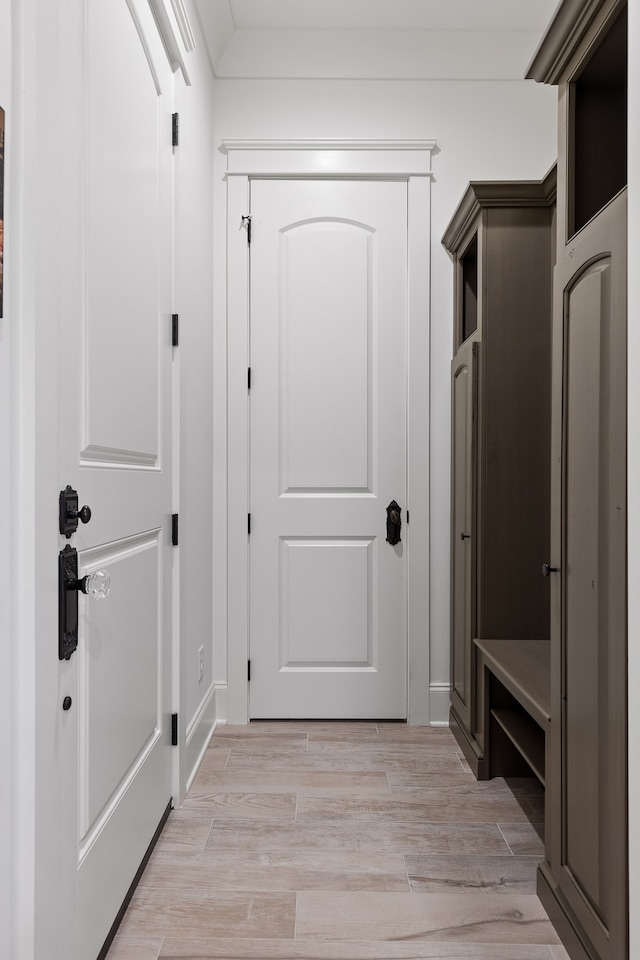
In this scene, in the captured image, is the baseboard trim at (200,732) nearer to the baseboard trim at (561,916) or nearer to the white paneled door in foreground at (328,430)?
the white paneled door in foreground at (328,430)

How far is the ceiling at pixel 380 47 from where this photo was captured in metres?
2.73

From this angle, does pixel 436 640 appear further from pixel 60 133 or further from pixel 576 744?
pixel 60 133

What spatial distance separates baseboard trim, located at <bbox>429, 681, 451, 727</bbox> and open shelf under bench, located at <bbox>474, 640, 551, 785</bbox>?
48 centimetres

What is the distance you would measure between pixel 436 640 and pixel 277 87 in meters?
2.54

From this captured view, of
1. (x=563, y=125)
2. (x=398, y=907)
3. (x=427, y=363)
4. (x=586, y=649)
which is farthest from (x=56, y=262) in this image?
(x=427, y=363)

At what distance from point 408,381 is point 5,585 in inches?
83.2

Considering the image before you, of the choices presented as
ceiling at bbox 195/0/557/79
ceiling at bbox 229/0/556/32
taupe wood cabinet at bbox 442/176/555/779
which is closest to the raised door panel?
taupe wood cabinet at bbox 442/176/555/779

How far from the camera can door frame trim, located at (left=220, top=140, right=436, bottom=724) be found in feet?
9.14

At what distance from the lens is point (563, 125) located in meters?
1.52

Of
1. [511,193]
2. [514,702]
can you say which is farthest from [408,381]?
Answer: [514,702]

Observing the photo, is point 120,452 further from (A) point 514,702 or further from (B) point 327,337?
(A) point 514,702

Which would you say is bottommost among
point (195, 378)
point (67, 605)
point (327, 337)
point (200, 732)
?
point (200, 732)

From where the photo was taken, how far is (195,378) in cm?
236

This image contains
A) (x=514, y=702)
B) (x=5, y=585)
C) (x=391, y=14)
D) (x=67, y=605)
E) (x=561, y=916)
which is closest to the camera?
(x=5, y=585)
